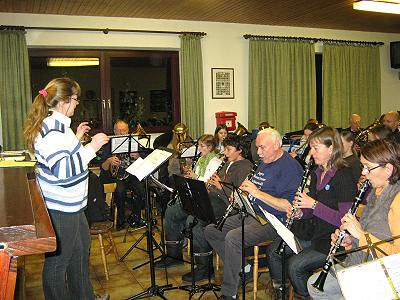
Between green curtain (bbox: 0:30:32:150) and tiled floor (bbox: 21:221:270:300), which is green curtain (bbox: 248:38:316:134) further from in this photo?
tiled floor (bbox: 21:221:270:300)

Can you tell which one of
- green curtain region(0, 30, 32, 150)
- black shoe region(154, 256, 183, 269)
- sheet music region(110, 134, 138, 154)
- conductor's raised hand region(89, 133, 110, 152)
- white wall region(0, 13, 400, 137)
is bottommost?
black shoe region(154, 256, 183, 269)

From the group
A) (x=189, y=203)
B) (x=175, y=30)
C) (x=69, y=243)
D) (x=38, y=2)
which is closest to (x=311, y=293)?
(x=189, y=203)

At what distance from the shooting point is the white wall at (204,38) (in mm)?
5945

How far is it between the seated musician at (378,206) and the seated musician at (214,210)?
4.10ft

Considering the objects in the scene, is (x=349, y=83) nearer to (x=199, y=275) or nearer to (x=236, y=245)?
(x=199, y=275)

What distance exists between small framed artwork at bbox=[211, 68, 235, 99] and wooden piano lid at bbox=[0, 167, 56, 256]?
218 inches

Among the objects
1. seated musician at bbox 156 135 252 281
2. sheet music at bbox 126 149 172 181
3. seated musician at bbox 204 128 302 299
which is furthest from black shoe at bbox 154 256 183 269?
sheet music at bbox 126 149 172 181

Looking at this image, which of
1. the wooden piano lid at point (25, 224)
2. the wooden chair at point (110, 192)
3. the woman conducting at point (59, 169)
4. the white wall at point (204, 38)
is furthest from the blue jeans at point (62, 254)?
the white wall at point (204, 38)

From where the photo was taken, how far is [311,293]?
2.27 meters

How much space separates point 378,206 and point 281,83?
5.43 m

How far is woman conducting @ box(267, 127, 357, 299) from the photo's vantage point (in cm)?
248

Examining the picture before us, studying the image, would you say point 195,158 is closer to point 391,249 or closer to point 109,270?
point 109,270

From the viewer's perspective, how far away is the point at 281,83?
729cm

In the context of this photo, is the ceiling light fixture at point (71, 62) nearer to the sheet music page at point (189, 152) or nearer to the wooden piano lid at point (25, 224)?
the sheet music page at point (189, 152)
